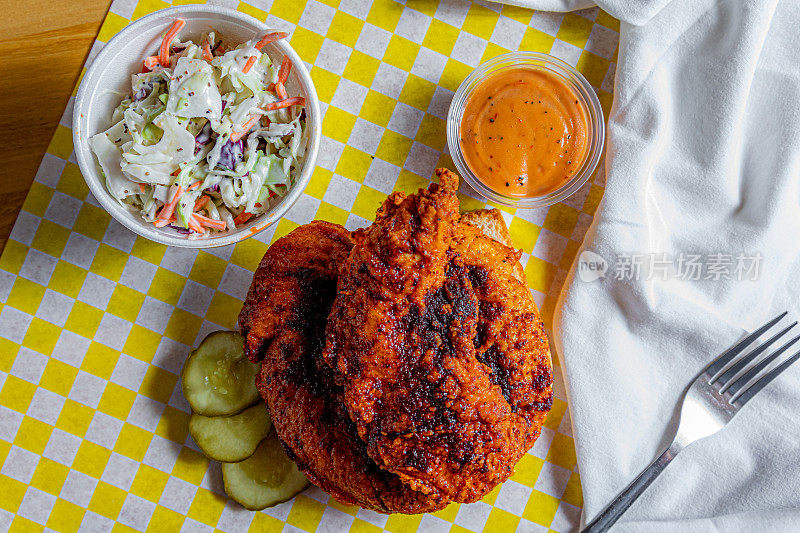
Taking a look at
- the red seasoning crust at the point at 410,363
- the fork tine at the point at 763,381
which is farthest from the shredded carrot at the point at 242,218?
the fork tine at the point at 763,381

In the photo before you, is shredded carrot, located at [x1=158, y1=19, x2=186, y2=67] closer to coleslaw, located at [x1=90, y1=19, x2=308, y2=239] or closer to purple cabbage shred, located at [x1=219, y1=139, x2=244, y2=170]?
coleslaw, located at [x1=90, y1=19, x2=308, y2=239]

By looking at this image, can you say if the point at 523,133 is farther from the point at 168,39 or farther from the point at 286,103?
the point at 168,39

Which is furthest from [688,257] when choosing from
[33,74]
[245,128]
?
[33,74]

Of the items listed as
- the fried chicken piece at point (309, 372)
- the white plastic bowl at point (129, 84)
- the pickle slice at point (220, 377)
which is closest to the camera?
the fried chicken piece at point (309, 372)

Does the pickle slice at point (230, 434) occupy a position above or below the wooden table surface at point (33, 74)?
below

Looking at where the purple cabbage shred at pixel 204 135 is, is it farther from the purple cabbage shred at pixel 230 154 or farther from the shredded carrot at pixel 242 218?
the shredded carrot at pixel 242 218

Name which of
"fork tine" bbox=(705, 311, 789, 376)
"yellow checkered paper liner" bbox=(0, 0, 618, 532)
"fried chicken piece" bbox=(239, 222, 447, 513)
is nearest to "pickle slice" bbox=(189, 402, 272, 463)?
"yellow checkered paper liner" bbox=(0, 0, 618, 532)

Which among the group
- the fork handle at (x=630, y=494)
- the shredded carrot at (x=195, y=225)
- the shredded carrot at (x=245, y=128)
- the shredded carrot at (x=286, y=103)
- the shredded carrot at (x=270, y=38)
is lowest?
the fork handle at (x=630, y=494)

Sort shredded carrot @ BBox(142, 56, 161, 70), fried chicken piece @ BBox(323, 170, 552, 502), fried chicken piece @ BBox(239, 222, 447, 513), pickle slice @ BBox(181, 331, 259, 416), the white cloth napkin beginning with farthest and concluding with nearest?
1. the white cloth napkin
2. pickle slice @ BBox(181, 331, 259, 416)
3. shredded carrot @ BBox(142, 56, 161, 70)
4. fried chicken piece @ BBox(239, 222, 447, 513)
5. fried chicken piece @ BBox(323, 170, 552, 502)
